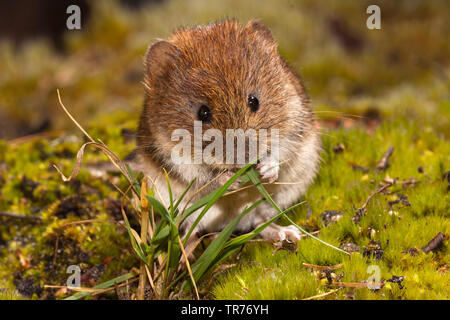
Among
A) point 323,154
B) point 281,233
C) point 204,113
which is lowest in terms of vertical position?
point 281,233

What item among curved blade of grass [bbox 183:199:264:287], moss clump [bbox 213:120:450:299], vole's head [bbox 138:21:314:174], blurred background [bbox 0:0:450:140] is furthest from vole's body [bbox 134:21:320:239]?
blurred background [bbox 0:0:450:140]

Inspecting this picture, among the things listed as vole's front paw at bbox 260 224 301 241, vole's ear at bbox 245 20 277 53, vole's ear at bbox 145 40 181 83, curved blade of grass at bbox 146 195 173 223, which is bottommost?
vole's front paw at bbox 260 224 301 241

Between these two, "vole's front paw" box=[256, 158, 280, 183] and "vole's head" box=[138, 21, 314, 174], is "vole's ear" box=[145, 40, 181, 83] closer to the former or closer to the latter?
"vole's head" box=[138, 21, 314, 174]

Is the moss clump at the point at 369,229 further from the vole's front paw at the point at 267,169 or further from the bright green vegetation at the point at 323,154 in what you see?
the vole's front paw at the point at 267,169

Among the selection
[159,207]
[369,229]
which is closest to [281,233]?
[369,229]

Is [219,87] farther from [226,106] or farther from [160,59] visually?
[160,59]

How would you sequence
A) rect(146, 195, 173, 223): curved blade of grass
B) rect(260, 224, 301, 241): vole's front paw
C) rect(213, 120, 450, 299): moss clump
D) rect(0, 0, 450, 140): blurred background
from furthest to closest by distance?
rect(0, 0, 450, 140): blurred background, rect(260, 224, 301, 241): vole's front paw, rect(213, 120, 450, 299): moss clump, rect(146, 195, 173, 223): curved blade of grass
